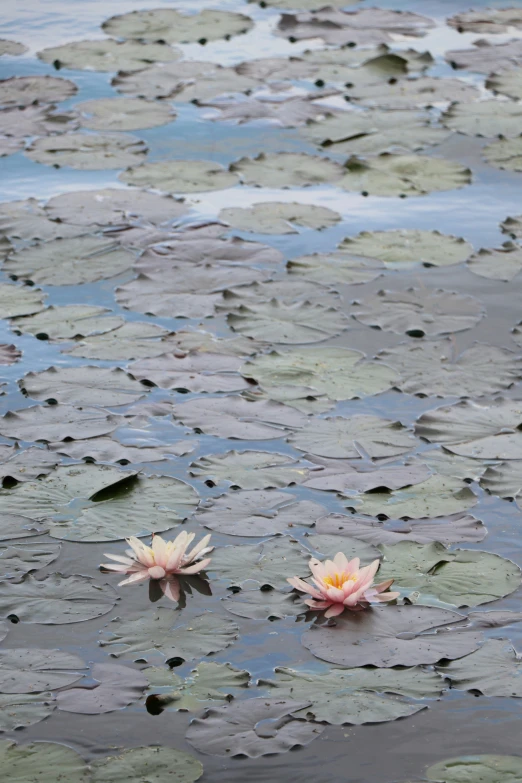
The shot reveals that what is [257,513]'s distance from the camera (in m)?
3.33

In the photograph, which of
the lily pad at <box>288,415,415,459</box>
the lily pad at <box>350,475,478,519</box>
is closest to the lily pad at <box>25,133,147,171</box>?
the lily pad at <box>288,415,415,459</box>

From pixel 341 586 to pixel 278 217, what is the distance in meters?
2.68

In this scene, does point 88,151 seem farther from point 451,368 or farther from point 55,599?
point 55,599

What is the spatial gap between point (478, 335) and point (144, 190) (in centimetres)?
199

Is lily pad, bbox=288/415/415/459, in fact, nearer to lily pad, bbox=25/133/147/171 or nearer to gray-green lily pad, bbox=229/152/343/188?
gray-green lily pad, bbox=229/152/343/188

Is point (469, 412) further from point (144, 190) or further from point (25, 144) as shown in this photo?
point (25, 144)

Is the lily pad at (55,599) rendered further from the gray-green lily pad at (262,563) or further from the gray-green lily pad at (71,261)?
the gray-green lily pad at (71,261)

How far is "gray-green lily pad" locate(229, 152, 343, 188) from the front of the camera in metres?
5.66

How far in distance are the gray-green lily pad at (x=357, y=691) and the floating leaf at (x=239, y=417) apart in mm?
1131

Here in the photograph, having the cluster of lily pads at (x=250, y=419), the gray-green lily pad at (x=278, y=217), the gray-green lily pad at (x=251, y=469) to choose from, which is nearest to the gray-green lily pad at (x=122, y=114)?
the cluster of lily pads at (x=250, y=419)

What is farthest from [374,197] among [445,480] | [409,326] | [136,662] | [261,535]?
[136,662]

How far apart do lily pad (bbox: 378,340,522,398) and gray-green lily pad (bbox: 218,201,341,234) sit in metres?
1.16

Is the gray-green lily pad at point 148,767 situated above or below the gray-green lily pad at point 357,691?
above

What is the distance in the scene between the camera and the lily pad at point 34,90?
670 centimetres
